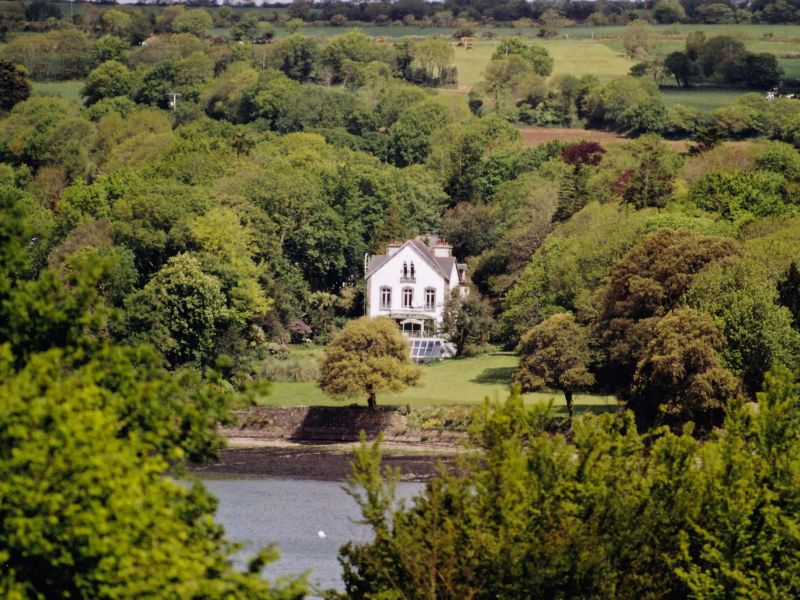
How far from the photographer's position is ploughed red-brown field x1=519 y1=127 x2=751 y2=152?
165 m

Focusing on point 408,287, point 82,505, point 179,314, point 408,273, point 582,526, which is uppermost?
point 82,505

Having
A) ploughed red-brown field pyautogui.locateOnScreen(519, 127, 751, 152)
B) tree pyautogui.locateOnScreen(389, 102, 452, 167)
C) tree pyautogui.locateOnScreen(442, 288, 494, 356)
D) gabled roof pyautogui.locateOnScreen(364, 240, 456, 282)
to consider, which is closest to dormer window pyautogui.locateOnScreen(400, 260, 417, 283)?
gabled roof pyautogui.locateOnScreen(364, 240, 456, 282)

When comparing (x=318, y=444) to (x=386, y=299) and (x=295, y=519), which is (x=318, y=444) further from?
(x=386, y=299)

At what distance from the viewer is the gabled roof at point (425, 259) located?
107812 mm

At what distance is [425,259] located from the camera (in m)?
108

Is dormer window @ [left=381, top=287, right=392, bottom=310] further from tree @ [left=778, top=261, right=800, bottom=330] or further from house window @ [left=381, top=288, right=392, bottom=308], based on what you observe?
tree @ [left=778, top=261, right=800, bottom=330]

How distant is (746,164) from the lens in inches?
4980

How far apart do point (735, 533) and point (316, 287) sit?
8230cm

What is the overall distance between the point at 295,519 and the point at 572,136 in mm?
113892

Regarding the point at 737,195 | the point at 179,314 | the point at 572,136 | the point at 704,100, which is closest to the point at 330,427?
the point at 179,314

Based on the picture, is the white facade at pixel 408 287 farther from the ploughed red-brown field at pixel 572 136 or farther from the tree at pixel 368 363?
the ploughed red-brown field at pixel 572 136

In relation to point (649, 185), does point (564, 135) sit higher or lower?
higher

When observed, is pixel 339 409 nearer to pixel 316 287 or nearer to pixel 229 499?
pixel 229 499

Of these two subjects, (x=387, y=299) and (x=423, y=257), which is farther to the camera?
(x=423, y=257)
